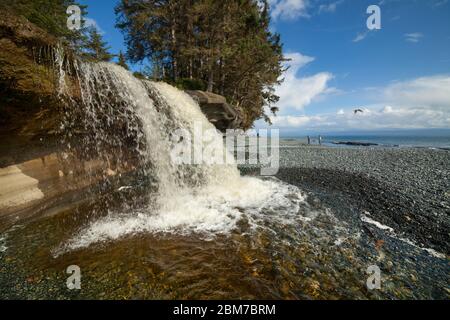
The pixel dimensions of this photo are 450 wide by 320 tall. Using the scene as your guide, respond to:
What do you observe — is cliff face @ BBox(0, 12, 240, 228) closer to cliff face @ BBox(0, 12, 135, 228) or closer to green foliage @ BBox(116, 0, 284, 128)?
cliff face @ BBox(0, 12, 135, 228)

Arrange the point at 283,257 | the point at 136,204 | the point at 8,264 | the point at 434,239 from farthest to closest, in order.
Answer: the point at 136,204, the point at 434,239, the point at 283,257, the point at 8,264

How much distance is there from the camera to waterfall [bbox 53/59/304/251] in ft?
18.7

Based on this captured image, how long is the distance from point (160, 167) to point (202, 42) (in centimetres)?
1414

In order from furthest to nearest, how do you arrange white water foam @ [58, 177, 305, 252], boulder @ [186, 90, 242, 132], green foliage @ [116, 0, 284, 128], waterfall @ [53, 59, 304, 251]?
green foliage @ [116, 0, 284, 128]
boulder @ [186, 90, 242, 132]
waterfall @ [53, 59, 304, 251]
white water foam @ [58, 177, 305, 252]

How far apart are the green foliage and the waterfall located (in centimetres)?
708

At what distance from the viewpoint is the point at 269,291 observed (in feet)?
11.0

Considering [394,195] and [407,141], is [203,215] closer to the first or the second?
[394,195]

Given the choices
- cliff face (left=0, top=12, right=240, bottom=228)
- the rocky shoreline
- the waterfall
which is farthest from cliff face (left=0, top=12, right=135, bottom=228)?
the rocky shoreline

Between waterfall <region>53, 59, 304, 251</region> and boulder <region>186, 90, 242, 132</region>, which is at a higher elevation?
boulder <region>186, 90, 242, 132</region>
